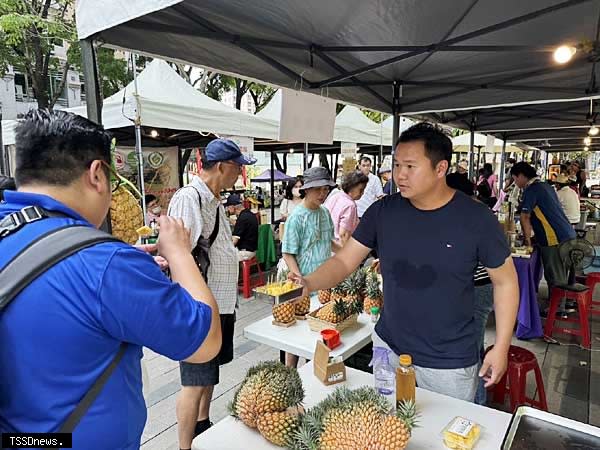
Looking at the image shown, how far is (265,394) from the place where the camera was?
1.35m

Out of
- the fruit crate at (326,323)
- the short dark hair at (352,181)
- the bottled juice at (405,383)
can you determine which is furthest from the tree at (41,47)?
the bottled juice at (405,383)

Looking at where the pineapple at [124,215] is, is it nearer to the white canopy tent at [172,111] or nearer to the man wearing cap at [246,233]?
the white canopy tent at [172,111]

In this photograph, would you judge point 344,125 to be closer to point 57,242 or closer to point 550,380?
point 550,380

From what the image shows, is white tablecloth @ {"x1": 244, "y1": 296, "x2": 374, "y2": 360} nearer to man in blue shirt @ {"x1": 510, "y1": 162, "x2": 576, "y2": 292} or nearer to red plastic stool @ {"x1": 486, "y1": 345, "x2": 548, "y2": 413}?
red plastic stool @ {"x1": 486, "y1": 345, "x2": 548, "y2": 413}

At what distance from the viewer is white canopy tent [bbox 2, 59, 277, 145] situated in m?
4.81

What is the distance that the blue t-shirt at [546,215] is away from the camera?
14.5 feet

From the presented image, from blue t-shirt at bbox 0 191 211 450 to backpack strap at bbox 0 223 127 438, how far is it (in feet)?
0.04

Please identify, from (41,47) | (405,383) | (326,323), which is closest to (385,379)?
(405,383)

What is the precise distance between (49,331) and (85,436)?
0.28m

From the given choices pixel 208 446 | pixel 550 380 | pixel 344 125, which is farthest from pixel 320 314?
pixel 344 125

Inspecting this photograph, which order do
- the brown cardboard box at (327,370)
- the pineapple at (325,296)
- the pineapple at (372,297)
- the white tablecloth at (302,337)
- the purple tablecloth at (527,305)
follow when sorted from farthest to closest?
the purple tablecloth at (527,305) < the pineapple at (325,296) < the pineapple at (372,297) < the white tablecloth at (302,337) < the brown cardboard box at (327,370)

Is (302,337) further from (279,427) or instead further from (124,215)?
(124,215)

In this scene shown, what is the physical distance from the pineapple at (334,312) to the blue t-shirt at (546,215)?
327 cm

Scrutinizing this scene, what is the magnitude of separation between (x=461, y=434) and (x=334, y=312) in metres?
1.11
